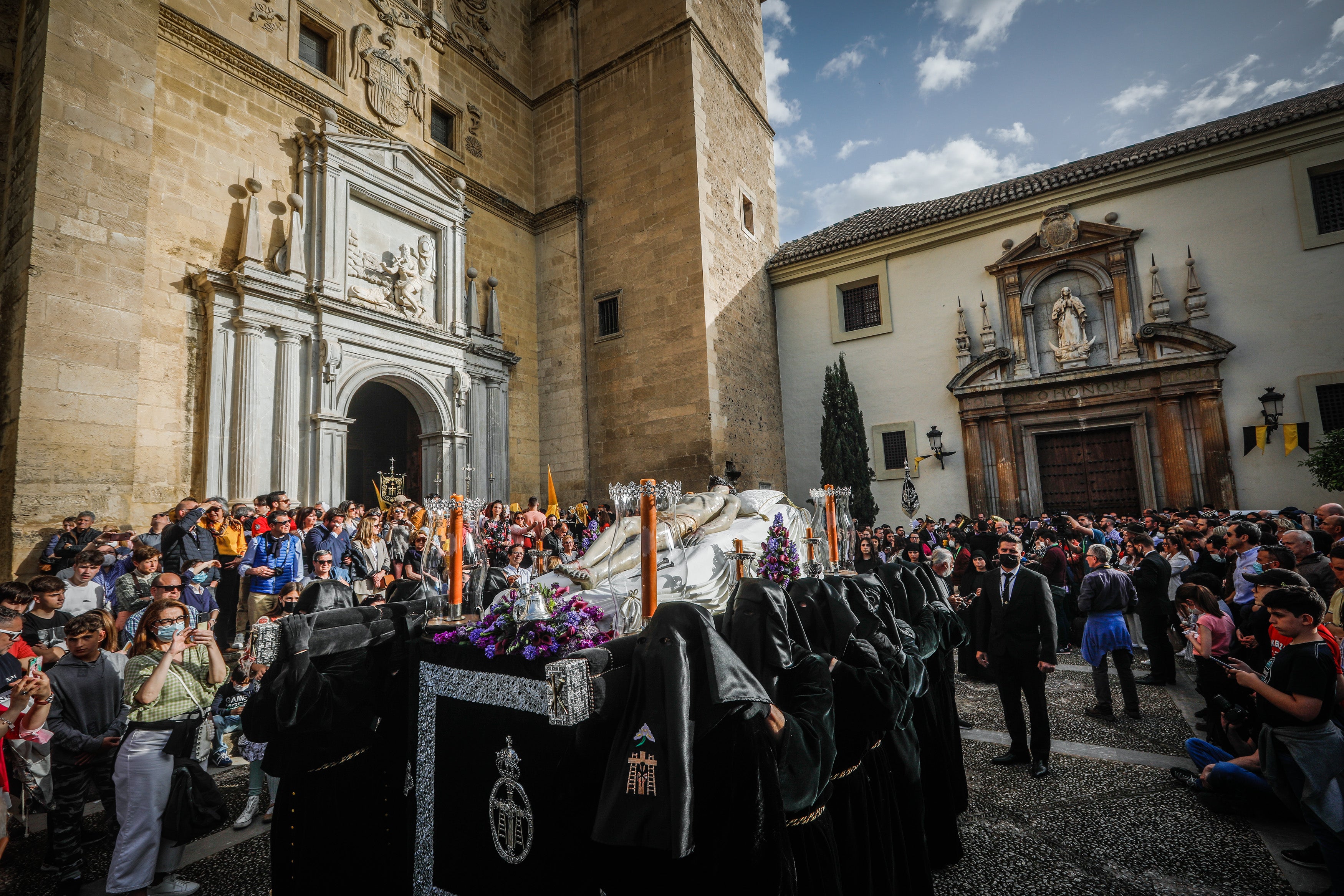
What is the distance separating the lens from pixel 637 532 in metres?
3.54

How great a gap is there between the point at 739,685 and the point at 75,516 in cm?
959

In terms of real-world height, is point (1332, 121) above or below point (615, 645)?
above

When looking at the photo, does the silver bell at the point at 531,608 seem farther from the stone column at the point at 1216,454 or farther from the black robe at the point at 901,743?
the stone column at the point at 1216,454

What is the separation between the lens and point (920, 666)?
3.19 meters

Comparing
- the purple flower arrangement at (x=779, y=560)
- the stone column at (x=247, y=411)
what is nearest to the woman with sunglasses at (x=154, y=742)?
the purple flower arrangement at (x=779, y=560)

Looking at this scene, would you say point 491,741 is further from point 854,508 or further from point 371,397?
point 371,397

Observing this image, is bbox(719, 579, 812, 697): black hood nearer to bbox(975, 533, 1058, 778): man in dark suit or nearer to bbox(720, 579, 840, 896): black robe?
bbox(720, 579, 840, 896): black robe

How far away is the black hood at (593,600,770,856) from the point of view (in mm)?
1815

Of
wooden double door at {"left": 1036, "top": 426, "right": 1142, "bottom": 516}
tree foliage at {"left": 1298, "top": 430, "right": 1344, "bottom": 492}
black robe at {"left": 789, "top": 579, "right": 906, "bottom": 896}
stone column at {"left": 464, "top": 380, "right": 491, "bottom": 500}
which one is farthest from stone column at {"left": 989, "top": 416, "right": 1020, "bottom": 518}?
black robe at {"left": 789, "top": 579, "right": 906, "bottom": 896}

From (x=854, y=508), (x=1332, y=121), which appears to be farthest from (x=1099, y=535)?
(x=1332, y=121)

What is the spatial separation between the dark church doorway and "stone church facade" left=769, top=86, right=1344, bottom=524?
10381 mm

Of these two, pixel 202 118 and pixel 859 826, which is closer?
pixel 859 826

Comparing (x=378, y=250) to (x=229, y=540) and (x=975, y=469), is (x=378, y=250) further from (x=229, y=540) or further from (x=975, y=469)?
(x=975, y=469)

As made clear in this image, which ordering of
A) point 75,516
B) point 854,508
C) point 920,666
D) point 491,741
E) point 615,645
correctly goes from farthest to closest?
point 854,508, point 75,516, point 920,666, point 491,741, point 615,645
